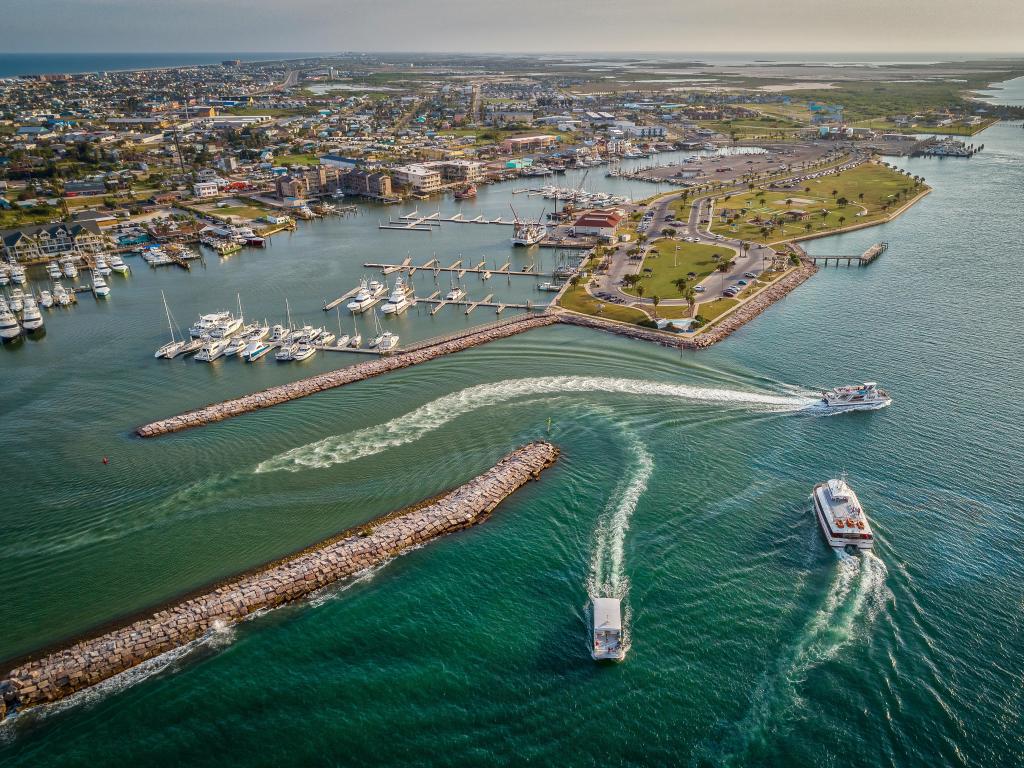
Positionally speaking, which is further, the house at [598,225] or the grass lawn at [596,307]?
the house at [598,225]

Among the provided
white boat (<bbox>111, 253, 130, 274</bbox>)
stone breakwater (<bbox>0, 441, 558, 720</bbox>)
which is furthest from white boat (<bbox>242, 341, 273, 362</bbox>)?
white boat (<bbox>111, 253, 130, 274</bbox>)

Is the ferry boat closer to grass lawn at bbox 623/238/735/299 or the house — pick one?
the house

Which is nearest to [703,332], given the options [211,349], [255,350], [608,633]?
[608,633]

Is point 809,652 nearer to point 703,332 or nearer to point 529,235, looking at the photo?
point 703,332

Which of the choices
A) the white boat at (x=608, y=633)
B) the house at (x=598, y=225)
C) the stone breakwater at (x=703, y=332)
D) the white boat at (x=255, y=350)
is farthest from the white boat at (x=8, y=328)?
the house at (x=598, y=225)

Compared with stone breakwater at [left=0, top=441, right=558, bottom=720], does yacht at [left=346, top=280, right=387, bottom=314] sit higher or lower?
higher

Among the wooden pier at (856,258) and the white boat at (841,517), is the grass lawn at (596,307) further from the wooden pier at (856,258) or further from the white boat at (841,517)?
the wooden pier at (856,258)

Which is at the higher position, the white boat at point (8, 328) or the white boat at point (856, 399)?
the white boat at point (856, 399)
